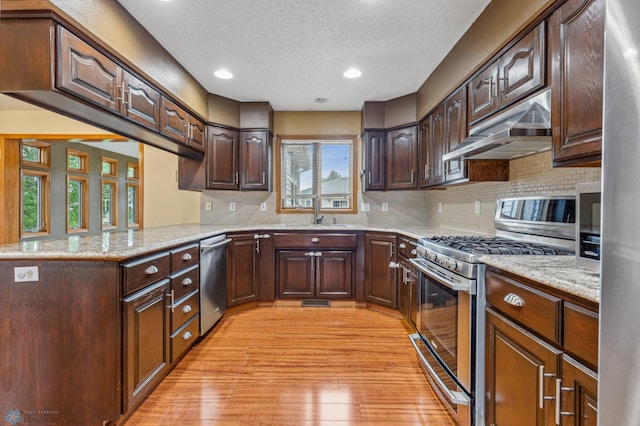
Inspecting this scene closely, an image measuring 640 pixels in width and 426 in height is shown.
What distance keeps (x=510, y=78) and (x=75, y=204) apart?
750cm

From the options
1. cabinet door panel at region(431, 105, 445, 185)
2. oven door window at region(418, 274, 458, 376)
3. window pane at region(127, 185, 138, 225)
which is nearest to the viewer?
oven door window at region(418, 274, 458, 376)

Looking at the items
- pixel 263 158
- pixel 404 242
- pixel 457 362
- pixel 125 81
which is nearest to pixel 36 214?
pixel 263 158

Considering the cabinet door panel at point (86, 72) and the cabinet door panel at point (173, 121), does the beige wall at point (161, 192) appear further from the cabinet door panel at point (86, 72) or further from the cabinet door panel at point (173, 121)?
the cabinet door panel at point (86, 72)

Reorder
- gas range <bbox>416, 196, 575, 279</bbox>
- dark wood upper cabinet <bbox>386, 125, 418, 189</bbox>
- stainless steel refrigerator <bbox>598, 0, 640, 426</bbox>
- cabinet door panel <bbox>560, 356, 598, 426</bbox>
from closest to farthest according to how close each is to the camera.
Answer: stainless steel refrigerator <bbox>598, 0, 640, 426</bbox>, cabinet door panel <bbox>560, 356, 598, 426</bbox>, gas range <bbox>416, 196, 575, 279</bbox>, dark wood upper cabinet <bbox>386, 125, 418, 189</bbox>

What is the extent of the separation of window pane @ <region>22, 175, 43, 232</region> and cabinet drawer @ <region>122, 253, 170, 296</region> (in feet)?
16.0

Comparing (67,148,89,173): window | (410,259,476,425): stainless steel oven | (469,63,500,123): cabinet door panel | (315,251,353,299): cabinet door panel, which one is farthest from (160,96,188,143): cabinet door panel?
(67,148,89,173): window

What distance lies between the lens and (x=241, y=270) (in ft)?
10.9

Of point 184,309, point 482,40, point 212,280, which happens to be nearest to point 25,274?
point 184,309

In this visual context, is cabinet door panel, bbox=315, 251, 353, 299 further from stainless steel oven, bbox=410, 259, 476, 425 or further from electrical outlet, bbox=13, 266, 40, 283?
electrical outlet, bbox=13, 266, 40, 283

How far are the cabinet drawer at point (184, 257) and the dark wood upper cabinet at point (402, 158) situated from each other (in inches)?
88.4

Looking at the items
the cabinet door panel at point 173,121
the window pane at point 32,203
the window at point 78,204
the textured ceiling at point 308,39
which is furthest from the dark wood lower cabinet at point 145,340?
the window at point 78,204

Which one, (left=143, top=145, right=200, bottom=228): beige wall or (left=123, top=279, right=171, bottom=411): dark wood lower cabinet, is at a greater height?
(left=143, top=145, right=200, bottom=228): beige wall

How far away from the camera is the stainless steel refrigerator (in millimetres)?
644

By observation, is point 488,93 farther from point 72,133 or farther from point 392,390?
point 72,133
